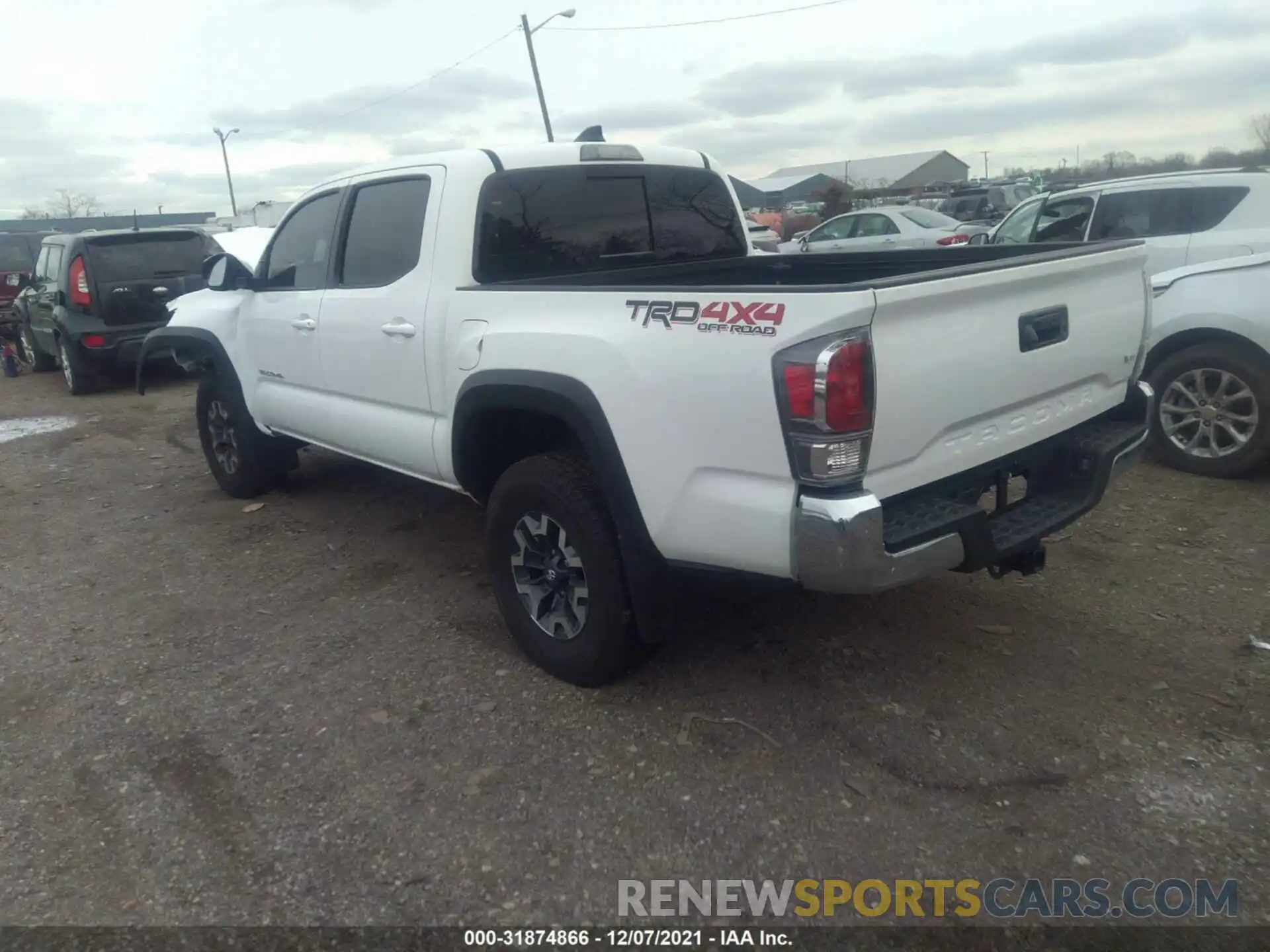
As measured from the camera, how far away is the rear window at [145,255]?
10.5m

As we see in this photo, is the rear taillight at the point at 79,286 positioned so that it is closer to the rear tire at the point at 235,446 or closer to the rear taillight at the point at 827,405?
the rear tire at the point at 235,446

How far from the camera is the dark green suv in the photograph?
1044cm

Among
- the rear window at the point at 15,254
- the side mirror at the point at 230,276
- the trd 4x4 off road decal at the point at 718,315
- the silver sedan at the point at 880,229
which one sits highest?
the rear window at the point at 15,254

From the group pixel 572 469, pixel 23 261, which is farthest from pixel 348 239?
pixel 23 261

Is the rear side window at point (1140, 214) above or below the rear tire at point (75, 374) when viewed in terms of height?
above

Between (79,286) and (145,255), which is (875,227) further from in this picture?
(79,286)

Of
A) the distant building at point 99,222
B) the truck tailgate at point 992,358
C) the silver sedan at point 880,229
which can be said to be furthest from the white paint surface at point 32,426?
the distant building at point 99,222

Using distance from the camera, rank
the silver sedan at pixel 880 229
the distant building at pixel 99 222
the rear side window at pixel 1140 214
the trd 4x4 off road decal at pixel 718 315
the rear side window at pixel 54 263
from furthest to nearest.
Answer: the distant building at pixel 99 222 < the silver sedan at pixel 880 229 < the rear side window at pixel 54 263 < the rear side window at pixel 1140 214 < the trd 4x4 off road decal at pixel 718 315

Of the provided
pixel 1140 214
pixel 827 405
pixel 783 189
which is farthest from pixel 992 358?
pixel 783 189

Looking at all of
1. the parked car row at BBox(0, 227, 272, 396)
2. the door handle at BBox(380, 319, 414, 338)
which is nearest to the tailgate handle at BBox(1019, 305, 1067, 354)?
the door handle at BBox(380, 319, 414, 338)

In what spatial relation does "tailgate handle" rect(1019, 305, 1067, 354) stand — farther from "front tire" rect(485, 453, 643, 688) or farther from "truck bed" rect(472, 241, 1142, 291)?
"front tire" rect(485, 453, 643, 688)

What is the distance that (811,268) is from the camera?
467 cm

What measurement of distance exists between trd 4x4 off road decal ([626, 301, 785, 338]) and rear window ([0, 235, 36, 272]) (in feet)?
51.3

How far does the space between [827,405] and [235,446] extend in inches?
183
